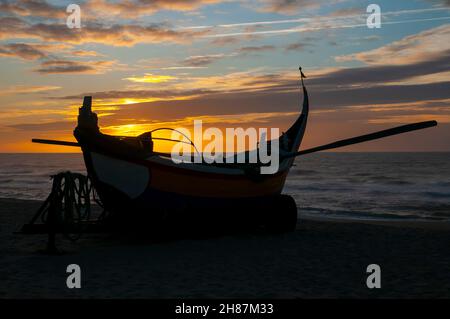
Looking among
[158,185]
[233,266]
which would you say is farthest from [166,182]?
[233,266]

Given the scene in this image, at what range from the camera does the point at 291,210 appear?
513 inches

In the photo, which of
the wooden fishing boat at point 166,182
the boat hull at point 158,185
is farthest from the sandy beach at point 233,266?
the boat hull at point 158,185

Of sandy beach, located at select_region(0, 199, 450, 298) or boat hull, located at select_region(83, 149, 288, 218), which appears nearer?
sandy beach, located at select_region(0, 199, 450, 298)

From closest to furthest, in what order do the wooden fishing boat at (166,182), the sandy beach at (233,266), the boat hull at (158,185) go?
the sandy beach at (233,266) → the wooden fishing boat at (166,182) → the boat hull at (158,185)

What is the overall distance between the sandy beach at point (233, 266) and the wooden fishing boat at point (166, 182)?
2.36 ft

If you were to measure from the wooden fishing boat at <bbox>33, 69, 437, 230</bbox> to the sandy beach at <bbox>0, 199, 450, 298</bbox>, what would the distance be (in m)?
0.72

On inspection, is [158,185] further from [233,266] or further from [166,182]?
[233,266]

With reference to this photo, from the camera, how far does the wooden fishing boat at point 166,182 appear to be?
10.1 metres

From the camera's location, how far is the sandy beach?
23.7ft

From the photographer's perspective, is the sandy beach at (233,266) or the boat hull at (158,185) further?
the boat hull at (158,185)

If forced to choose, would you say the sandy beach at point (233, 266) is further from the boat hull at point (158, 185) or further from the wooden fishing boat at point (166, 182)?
the boat hull at point (158, 185)

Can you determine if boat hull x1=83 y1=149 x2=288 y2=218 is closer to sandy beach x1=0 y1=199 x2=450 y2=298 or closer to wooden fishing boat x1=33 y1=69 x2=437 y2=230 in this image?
wooden fishing boat x1=33 y1=69 x2=437 y2=230

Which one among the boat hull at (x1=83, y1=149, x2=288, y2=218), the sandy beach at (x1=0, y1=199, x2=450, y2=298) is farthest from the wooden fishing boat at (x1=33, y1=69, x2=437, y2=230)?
the sandy beach at (x1=0, y1=199, x2=450, y2=298)
